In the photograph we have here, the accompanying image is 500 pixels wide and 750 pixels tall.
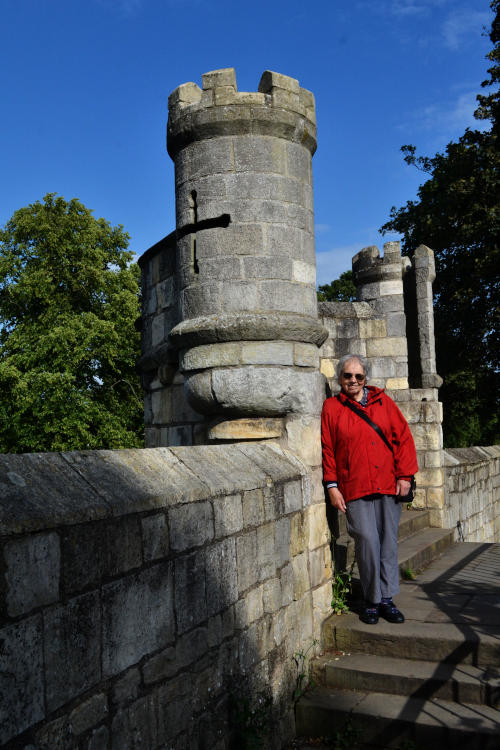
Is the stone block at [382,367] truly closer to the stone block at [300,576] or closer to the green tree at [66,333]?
the stone block at [300,576]

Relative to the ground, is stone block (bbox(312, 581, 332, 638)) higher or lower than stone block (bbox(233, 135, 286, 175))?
lower

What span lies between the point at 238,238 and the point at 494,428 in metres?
17.1

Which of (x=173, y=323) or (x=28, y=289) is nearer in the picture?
(x=173, y=323)

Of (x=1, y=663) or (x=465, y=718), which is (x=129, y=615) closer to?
(x=1, y=663)

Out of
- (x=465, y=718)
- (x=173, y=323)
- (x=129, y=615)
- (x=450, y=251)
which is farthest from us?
(x=450, y=251)

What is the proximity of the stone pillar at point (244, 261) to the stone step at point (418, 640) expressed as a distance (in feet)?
4.64

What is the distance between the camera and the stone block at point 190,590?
285 centimetres

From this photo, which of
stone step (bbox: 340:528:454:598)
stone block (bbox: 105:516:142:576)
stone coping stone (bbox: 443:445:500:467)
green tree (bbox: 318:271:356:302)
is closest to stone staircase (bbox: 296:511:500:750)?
stone step (bbox: 340:528:454:598)

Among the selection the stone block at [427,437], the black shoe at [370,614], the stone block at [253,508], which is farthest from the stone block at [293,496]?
the stone block at [427,437]

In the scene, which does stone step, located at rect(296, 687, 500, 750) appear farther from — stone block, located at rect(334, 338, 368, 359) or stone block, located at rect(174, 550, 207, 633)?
stone block, located at rect(334, 338, 368, 359)

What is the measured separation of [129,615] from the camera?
8.13 feet

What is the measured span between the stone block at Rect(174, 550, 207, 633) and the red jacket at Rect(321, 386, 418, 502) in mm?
1708

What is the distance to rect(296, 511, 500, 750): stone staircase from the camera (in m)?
3.56

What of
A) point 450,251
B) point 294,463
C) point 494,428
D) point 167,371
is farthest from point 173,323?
point 494,428
